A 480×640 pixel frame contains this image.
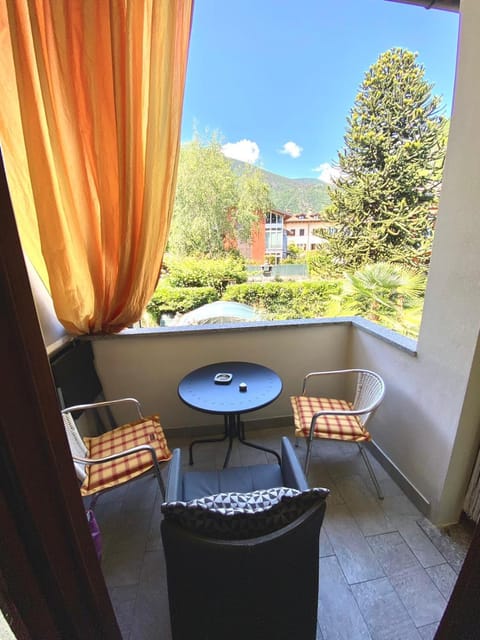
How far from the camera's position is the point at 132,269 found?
1.90 metres

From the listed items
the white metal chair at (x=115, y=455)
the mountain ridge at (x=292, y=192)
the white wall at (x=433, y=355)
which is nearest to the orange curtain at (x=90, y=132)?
the white wall at (x=433, y=355)

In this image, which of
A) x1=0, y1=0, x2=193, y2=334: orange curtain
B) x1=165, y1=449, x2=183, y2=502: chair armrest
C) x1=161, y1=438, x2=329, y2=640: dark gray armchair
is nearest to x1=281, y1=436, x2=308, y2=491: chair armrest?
x1=161, y1=438, x2=329, y2=640: dark gray armchair

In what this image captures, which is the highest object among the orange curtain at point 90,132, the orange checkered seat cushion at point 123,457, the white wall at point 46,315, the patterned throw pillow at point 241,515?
the orange curtain at point 90,132

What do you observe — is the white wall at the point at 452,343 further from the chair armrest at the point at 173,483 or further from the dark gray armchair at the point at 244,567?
the chair armrest at the point at 173,483

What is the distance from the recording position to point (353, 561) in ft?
4.46

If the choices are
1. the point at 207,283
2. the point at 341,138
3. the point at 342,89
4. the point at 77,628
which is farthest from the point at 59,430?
the point at 342,89

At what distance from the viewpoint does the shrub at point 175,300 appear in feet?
21.7

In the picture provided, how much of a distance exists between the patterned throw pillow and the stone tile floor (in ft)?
2.64

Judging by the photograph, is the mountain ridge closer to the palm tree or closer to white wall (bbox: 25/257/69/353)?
the palm tree

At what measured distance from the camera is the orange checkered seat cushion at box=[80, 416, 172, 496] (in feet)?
4.55

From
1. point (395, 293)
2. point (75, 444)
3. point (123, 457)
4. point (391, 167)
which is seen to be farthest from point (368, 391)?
point (391, 167)

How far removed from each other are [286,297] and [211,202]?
12.9 ft

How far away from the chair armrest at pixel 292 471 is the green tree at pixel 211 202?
26.1 ft

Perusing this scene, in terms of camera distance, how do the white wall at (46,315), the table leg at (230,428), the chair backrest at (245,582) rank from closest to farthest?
the chair backrest at (245,582) < the white wall at (46,315) < the table leg at (230,428)
